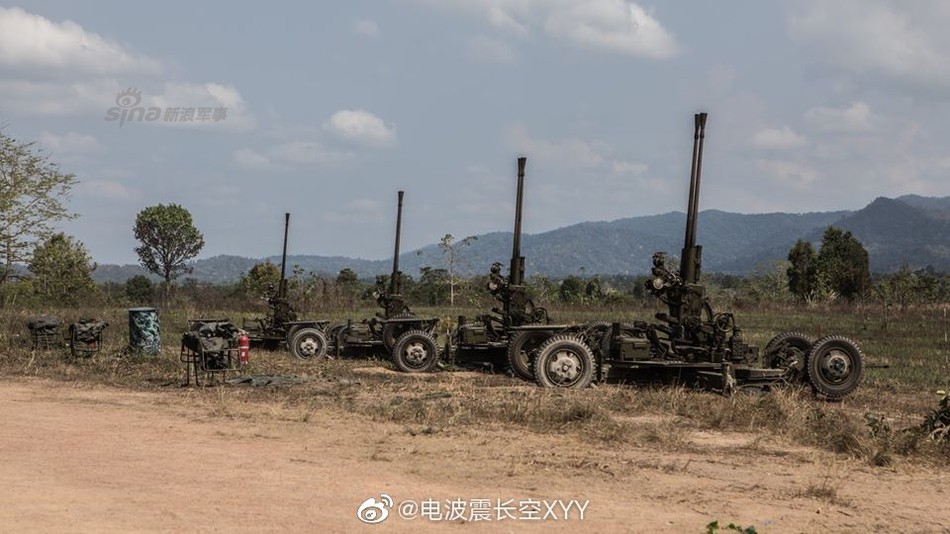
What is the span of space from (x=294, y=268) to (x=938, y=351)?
1194 inches

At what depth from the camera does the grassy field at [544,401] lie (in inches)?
438

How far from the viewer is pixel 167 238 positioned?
5844 centimetres

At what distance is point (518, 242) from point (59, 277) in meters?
27.8

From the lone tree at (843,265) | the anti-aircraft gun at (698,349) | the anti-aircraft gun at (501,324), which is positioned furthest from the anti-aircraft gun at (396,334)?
the lone tree at (843,265)

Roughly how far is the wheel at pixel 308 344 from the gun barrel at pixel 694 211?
878 centimetres

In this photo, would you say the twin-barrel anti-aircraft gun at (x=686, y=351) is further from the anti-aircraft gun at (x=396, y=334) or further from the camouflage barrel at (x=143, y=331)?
the camouflage barrel at (x=143, y=331)

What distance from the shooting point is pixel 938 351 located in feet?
77.2

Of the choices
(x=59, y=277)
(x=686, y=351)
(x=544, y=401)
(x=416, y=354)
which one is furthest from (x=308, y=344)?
(x=59, y=277)

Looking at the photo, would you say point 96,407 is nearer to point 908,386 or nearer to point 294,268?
point 908,386

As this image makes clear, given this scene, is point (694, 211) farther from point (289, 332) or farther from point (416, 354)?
point (289, 332)

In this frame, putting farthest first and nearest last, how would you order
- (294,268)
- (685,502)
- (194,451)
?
1. (294,268)
2. (194,451)
3. (685,502)

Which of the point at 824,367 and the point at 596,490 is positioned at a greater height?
the point at 824,367

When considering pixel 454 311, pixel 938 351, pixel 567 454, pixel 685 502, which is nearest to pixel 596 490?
pixel 685 502

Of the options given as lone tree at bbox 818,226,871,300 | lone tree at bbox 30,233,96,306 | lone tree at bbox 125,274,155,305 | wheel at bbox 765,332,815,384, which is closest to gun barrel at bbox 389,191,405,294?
wheel at bbox 765,332,815,384
